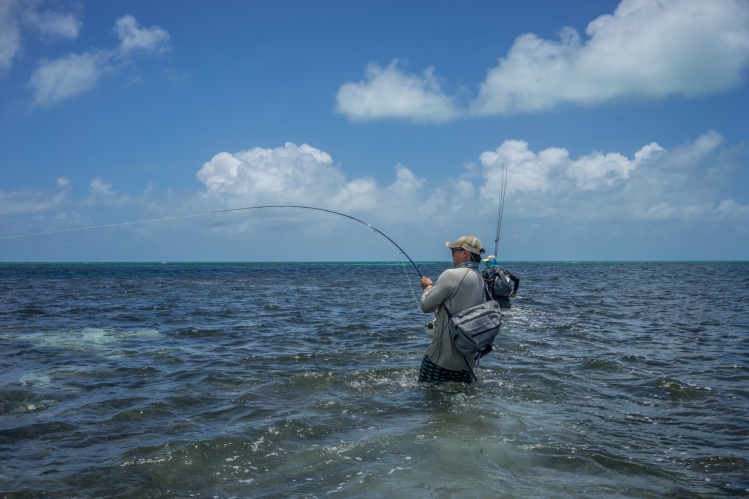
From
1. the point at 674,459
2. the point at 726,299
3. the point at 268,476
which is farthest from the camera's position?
the point at 726,299

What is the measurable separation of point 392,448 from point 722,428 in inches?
167

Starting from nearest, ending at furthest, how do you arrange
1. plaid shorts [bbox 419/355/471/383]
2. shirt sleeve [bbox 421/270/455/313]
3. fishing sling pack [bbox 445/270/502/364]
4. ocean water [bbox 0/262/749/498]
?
ocean water [bbox 0/262/749/498]
fishing sling pack [bbox 445/270/502/364]
shirt sleeve [bbox 421/270/455/313]
plaid shorts [bbox 419/355/471/383]

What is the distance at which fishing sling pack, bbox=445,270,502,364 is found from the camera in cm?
683

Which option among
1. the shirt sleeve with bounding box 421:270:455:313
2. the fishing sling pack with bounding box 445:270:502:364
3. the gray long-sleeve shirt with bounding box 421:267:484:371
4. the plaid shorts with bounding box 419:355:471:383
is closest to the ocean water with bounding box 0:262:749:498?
the plaid shorts with bounding box 419:355:471:383

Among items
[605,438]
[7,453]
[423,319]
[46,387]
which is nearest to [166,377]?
[46,387]

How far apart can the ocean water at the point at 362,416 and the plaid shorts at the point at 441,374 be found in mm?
161

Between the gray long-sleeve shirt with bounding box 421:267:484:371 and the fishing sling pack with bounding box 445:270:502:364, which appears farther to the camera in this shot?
the gray long-sleeve shirt with bounding box 421:267:484:371

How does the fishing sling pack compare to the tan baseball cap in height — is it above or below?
below

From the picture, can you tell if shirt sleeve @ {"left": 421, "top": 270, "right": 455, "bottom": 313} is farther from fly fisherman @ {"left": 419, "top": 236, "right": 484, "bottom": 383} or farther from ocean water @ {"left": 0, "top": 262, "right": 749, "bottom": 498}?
ocean water @ {"left": 0, "top": 262, "right": 749, "bottom": 498}

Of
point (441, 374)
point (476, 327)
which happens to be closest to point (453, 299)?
point (476, 327)

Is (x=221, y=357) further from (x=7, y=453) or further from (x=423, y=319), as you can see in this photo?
(x=423, y=319)

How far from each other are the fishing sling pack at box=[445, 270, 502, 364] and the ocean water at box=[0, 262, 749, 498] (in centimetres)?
88

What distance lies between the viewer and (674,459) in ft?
17.9

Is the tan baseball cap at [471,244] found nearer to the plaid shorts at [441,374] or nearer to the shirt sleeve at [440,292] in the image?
the shirt sleeve at [440,292]
